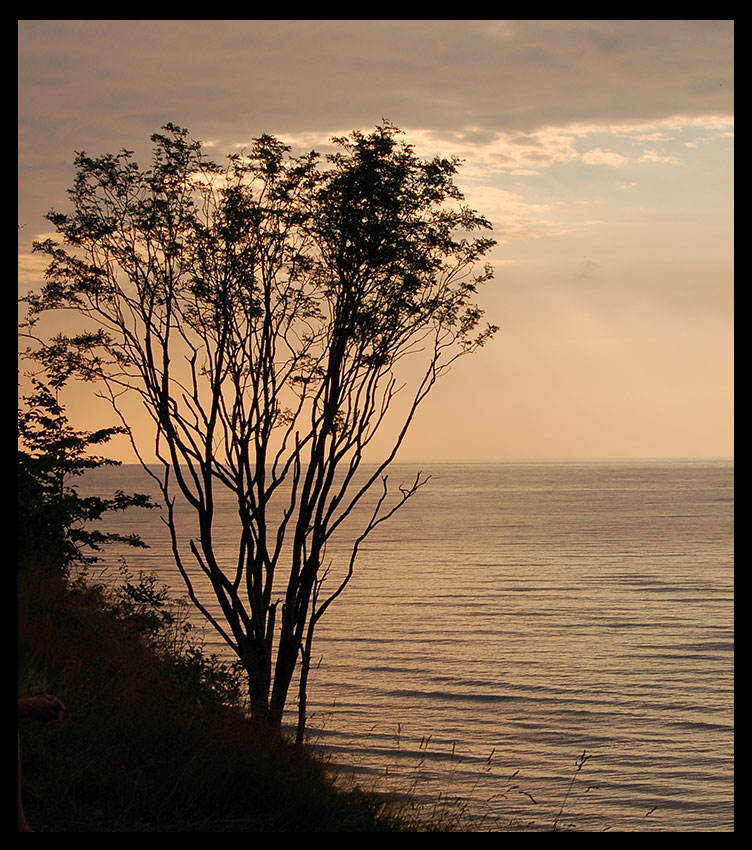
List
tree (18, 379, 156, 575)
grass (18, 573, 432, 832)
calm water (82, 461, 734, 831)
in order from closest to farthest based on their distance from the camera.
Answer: grass (18, 573, 432, 832) → tree (18, 379, 156, 575) → calm water (82, 461, 734, 831)

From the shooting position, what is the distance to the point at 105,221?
15883 mm

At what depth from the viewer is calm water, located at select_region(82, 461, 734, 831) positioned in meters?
21.8

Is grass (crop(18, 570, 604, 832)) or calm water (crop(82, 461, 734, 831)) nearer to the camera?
grass (crop(18, 570, 604, 832))

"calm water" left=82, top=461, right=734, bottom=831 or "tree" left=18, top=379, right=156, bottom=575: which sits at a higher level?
"tree" left=18, top=379, right=156, bottom=575

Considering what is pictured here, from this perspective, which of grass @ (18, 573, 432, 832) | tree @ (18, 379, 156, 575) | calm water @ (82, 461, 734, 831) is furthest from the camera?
calm water @ (82, 461, 734, 831)

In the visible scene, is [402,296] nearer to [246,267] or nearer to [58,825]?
[246,267]

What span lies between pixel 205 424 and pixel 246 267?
2.97 meters

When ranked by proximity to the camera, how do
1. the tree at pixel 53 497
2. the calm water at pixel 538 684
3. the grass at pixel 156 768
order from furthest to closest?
1. the calm water at pixel 538 684
2. the tree at pixel 53 497
3. the grass at pixel 156 768

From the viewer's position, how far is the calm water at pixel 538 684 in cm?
2177

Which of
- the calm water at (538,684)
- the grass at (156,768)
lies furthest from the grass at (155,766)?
the calm water at (538,684)

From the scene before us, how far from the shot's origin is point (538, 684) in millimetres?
33312

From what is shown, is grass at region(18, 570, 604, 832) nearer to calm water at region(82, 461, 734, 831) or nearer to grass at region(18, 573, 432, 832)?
grass at region(18, 573, 432, 832)

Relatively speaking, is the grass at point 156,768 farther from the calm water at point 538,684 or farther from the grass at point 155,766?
the calm water at point 538,684

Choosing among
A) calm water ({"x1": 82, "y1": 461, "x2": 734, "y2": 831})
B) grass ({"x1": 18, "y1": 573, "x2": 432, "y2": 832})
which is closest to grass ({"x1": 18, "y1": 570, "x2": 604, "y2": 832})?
grass ({"x1": 18, "y1": 573, "x2": 432, "y2": 832})
